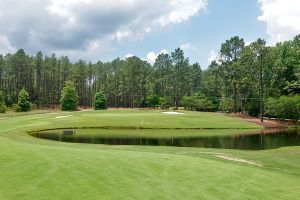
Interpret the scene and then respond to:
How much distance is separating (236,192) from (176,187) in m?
2.16

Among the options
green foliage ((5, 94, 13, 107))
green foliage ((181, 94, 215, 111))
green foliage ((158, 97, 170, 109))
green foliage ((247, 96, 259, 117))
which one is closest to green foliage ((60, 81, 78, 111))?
green foliage ((5, 94, 13, 107))

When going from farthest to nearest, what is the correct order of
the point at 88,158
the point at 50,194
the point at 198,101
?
the point at 198,101, the point at 88,158, the point at 50,194

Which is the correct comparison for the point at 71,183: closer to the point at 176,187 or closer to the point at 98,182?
the point at 98,182

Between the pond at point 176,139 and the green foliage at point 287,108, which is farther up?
the green foliage at point 287,108

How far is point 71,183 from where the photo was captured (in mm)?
13281

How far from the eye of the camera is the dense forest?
308 feet

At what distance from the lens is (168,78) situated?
14762cm

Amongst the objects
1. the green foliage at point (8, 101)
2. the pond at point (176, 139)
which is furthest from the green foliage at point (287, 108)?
the green foliage at point (8, 101)

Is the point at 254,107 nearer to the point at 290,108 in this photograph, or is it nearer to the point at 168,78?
the point at 290,108

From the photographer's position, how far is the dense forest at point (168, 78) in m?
93.8

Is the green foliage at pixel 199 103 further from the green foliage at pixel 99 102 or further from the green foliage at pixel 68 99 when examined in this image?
the green foliage at pixel 68 99

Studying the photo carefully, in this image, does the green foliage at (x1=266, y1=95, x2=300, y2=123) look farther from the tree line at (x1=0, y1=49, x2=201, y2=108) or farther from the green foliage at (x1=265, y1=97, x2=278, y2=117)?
the tree line at (x1=0, y1=49, x2=201, y2=108)

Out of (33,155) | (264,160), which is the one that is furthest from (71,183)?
(264,160)

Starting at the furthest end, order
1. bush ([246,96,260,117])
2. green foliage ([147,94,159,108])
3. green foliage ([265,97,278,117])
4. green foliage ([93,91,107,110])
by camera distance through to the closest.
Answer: green foliage ([147,94,159,108]) → green foliage ([93,91,107,110]) → bush ([246,96,260,117]) → green foliage ([265,97,278,117])
